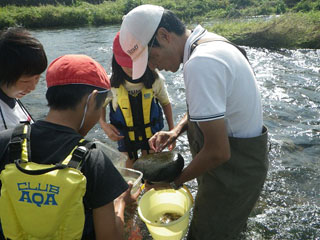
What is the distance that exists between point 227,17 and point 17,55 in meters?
22.1

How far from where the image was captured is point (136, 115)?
3584 millimetres

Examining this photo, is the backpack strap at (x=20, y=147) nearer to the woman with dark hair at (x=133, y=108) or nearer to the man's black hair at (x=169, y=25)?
the man's black hair at (x=169, y=25)

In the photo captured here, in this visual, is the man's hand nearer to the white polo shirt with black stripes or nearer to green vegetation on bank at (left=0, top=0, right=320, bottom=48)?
the white polo shirt with black stripes

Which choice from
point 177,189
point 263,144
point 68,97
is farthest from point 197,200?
point 68,97

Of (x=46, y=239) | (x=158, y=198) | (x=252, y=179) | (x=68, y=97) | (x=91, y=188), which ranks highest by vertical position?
(x=68, y=97)

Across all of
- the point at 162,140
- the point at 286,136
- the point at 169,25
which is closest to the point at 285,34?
the point at 286,136

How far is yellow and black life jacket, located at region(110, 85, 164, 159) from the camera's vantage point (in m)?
3.51

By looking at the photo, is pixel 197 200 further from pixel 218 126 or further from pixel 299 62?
pixel 299 62

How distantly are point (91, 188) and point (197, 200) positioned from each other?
125 centimetres

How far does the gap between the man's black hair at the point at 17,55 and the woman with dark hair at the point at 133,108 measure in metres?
1.26

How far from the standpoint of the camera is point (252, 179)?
2225 millimetres

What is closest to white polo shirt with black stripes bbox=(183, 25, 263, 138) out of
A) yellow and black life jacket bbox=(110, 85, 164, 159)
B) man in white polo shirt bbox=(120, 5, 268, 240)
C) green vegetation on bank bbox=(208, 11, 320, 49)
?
man in white polo shirt bbox=(120, 5, 268, 240)

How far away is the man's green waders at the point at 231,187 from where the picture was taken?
2.16 metres

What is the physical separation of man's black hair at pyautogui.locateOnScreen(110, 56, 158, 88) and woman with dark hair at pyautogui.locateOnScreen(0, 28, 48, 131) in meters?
1.23
